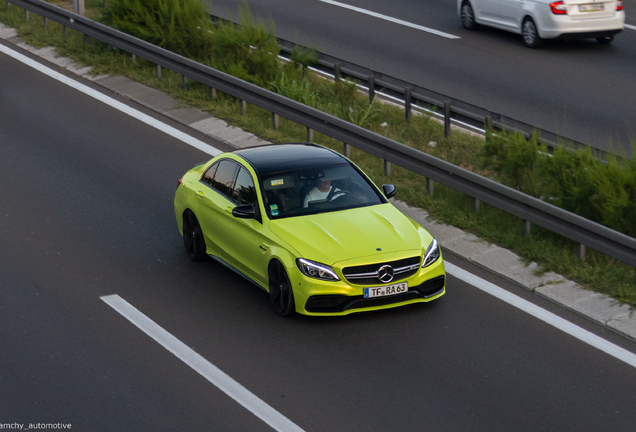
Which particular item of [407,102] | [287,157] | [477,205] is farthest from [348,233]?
[407,102]

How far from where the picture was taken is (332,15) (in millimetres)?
23750

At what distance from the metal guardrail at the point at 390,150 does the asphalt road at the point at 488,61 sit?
2.21 m

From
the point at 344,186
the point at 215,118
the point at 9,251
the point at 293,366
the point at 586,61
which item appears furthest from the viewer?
the point at 586,61

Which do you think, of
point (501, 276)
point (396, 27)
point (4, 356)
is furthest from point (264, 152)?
point (396, 27)

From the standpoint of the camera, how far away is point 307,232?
891 centimetres

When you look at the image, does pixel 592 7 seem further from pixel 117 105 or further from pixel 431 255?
pixel 431 255

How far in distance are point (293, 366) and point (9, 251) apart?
4.30 m

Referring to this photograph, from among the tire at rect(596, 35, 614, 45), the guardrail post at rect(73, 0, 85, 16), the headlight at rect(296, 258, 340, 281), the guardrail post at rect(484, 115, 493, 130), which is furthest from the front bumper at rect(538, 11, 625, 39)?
the headlight at rect(296, 258, 340, 281)

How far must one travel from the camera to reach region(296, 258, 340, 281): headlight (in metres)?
8.48

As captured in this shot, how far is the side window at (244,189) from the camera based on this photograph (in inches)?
379

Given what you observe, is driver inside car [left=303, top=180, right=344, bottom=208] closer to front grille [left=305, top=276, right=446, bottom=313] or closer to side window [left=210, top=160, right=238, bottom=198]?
side window [left=210, top=160, right=238, bottom=198]

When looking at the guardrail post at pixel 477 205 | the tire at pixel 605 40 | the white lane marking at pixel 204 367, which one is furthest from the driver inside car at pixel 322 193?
the tire at pixel 605 40

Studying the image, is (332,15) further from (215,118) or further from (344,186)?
(344,186)

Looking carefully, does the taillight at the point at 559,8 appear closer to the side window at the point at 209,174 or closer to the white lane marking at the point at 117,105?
the white lane marking at the point at 117,105
